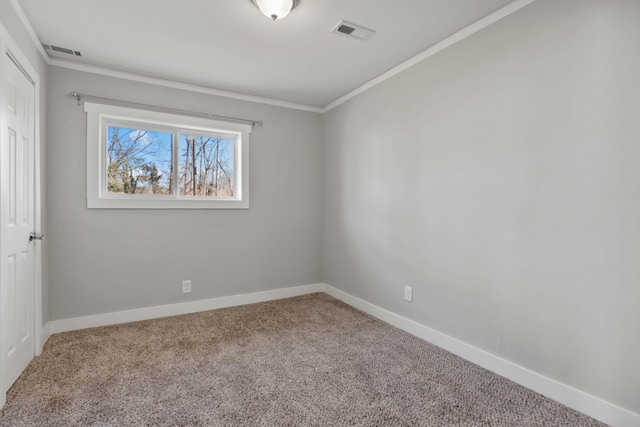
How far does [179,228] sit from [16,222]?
136cm

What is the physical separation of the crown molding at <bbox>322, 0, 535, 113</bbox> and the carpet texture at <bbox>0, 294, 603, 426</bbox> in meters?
2.39

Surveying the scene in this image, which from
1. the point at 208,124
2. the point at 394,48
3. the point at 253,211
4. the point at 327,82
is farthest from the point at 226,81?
the point at 394,48

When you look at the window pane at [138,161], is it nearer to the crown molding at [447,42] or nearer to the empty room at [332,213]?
the empty room at [332,213]

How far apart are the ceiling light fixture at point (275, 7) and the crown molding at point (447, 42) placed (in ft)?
3.98

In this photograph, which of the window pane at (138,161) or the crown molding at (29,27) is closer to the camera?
the crown molding at (29,27)

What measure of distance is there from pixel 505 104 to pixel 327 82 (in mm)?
1772

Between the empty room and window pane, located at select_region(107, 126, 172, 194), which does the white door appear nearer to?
the empty room

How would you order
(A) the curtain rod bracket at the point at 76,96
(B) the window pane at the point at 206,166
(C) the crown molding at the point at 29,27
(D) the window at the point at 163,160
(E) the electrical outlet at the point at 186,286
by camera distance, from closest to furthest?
1. (C) the crown molding at the point at 29,27
2. (A) the curtain rod bracket at the point at 76,96
3. (D) the window at the point at 163,160
4. (E) the electrical outlet at the point at 186,286
5. (B) the window pane at the point at 206,166

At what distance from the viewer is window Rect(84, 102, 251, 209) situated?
2969 millimetres

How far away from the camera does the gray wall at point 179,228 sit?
2.81 meters

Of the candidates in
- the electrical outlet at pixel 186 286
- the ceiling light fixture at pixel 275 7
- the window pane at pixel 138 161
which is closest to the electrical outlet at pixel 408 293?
the electrical outlet at pixel 186 286

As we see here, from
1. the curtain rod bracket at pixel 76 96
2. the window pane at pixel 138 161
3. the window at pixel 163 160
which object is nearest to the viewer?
the curtain rod bracket at pixel 76 96

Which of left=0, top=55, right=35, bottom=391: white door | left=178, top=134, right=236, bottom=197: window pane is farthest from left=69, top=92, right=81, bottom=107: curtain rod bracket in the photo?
left=178, top=134, right=236, bottom=197: window pane

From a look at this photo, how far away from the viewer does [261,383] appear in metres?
2.02
